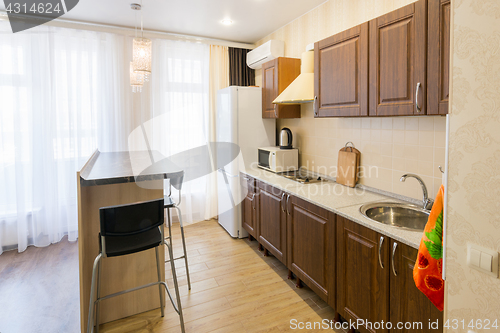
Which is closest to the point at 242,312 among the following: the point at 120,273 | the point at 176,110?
the point at 120,273

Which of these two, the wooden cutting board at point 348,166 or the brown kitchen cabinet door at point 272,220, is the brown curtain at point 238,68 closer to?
the brown kitchen cabinet door at point 272,220

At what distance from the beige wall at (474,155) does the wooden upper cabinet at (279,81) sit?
2490 millimetres

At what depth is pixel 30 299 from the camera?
2521mm

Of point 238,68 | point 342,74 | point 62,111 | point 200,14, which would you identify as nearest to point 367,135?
point 342,74

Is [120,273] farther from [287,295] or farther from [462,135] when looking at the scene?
[462,135]

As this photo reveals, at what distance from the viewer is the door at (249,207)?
3473mm

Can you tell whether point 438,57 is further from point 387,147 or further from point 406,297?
point 406,297

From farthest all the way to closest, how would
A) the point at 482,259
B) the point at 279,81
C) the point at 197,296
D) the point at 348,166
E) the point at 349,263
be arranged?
the point at 279,81, the point at 348,166, the point at 197,296, the point at 349,263, the point at 482,259

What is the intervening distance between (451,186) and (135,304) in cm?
226

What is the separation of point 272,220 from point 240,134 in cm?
124

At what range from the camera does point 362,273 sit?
73.6 inches

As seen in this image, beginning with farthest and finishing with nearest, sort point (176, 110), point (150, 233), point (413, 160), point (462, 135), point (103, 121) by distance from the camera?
point (176, 110)
point (103, 121)
point (413, 160)
point (150, 233)
point (462, 135)

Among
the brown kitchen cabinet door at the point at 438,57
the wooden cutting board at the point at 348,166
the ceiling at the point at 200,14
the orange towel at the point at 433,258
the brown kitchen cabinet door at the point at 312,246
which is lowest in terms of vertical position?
the brown kitchen cabinet door at the point at 312,246

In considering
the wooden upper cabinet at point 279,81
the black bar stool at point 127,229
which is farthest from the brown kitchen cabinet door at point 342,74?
the black bar stool at point 127,229
